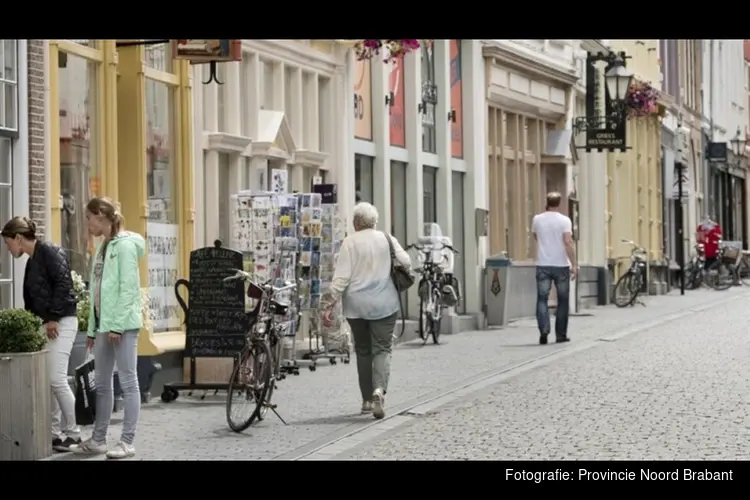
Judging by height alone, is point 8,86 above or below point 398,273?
above

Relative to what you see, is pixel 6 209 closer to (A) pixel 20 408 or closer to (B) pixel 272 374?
(B) pixel 272 374

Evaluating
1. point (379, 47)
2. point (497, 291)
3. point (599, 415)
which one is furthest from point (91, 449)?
point (497, 291)

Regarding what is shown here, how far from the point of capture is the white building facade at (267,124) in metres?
18.4

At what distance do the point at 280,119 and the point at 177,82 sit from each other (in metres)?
2.71

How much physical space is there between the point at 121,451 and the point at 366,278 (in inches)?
120

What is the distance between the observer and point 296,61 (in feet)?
68.9

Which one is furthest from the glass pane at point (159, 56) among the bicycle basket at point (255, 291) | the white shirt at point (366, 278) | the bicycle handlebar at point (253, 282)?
the white shirt at point (366, 278)

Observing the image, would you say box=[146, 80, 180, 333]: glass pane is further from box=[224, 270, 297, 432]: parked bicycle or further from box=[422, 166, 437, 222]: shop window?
box=[422, 166, 437, 222]: shop window

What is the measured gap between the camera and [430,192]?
2656 centimetres

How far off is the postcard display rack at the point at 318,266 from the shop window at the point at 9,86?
171 inches

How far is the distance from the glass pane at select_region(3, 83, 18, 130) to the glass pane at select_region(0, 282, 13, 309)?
3.90 ft

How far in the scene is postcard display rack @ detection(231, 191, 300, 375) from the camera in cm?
1770
